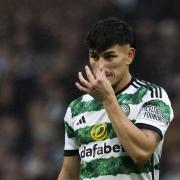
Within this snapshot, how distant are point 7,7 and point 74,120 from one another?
7615 mm

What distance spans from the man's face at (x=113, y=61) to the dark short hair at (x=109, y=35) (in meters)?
0.03

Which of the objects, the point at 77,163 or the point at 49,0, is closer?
the point at 77,163

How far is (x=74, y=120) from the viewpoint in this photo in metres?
4.79

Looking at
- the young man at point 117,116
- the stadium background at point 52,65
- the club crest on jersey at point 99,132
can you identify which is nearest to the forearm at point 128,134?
the young man at point 117,116

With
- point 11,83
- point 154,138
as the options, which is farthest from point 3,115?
point 154,138

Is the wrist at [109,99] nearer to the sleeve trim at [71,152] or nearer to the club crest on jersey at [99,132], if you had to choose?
the club crest on jersey at [99,132]

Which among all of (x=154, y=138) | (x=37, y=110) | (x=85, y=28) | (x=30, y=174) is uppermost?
(x=85, y=28)

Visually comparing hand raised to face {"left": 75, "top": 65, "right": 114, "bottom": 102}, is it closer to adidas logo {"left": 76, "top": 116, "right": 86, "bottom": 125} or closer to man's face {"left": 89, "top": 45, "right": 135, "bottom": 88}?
man's face {"left": 89, "top": 45, "right": 135, "bottom": 88}

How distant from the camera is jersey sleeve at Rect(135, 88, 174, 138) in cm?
443

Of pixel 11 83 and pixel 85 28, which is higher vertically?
pixel 85 28

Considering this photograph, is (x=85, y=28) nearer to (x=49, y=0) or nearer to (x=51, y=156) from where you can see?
(x=49, y=0)

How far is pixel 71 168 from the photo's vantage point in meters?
4.96

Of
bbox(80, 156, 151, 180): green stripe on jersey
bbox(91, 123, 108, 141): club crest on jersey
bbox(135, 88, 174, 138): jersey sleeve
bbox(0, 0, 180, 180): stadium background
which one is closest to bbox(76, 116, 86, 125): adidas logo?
bbox(91, 123, 108, 141): club crest on jersey

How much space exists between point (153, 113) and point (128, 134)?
281 mm
